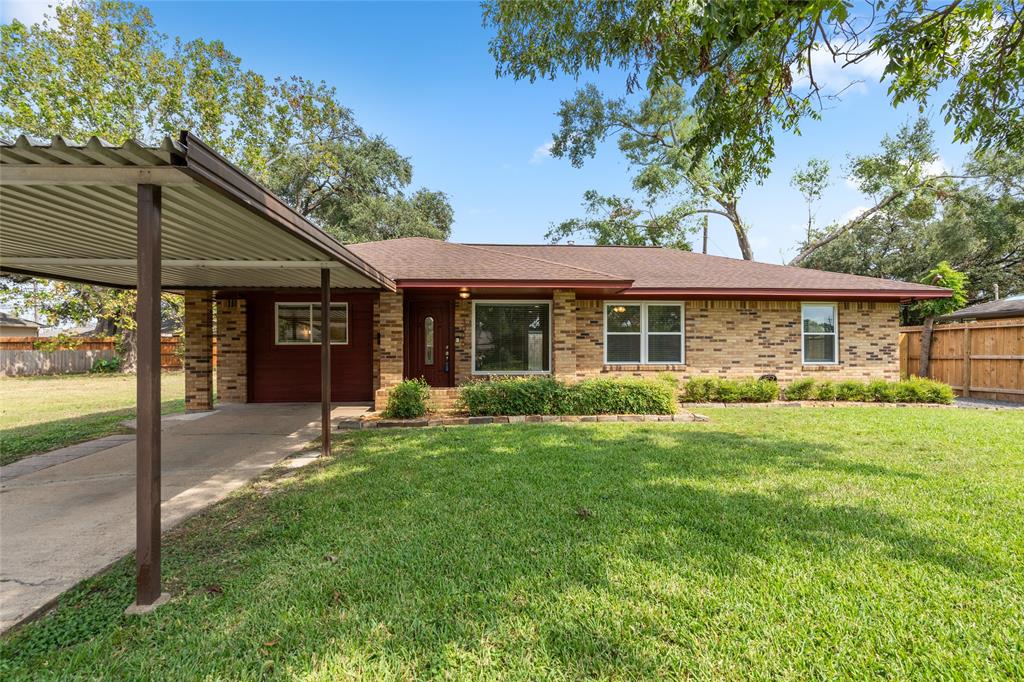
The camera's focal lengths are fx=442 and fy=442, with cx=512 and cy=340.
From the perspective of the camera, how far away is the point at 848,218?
25062 mm

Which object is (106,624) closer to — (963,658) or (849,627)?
(849,627)

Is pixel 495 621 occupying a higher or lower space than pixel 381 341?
lower

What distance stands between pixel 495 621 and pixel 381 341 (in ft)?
23.4

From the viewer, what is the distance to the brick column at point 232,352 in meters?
9.75

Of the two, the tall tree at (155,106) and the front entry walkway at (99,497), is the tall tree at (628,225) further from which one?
the front entry walkway at (99,497)

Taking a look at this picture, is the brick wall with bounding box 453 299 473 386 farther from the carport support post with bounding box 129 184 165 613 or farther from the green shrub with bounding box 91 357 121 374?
the green shrub with bounding box 91 357 121 374

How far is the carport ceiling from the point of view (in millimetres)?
2422

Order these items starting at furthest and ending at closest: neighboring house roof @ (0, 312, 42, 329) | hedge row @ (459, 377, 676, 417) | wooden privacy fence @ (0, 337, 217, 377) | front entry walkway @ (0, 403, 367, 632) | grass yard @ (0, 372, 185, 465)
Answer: neighboring house roof @ (0, 312, 42, 329), wooden privacy fence @ (0, 337, 217, 377), hedge row @ (459, 377, 676, 417), grass yard @ (0, 372, 185, 465), front entry walkway @ (0, 403, 367, 632)

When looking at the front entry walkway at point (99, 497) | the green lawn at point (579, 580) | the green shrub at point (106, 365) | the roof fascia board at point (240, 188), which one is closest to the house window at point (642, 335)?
the green lawn at point (579, 580)

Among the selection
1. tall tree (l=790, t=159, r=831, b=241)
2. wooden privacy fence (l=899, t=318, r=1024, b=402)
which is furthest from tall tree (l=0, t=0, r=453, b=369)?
wooden privacy fence (l=899, t=318, r=1024, b=402)

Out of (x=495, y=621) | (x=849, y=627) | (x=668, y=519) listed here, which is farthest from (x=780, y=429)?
(x=495, y=621)

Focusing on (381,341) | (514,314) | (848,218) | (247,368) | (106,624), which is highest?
(848,218)

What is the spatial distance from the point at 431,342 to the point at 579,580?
7.71 m

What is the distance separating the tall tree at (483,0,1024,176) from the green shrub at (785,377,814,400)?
18.4 ft
